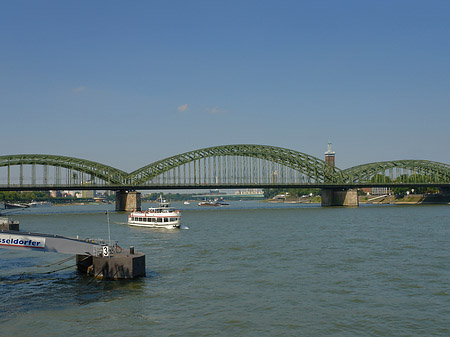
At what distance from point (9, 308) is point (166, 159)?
436 ft

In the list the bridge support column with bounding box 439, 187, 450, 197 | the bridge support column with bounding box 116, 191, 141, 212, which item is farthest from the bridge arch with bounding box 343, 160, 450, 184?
the bridge support column with bounding box 116, 191, 141, 212

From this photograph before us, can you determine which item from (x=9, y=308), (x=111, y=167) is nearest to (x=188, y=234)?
(x=9, y=308)

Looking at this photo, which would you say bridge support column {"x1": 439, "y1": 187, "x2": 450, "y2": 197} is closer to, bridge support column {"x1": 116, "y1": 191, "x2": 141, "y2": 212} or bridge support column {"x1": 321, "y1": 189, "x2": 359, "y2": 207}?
bridge support column {"x1": 321, "y1": 189, "x2": 359, "y2": 207}

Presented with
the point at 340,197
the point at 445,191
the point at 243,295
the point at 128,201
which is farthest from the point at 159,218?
the point at 445,191

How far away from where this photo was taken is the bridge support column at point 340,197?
155750 millimetres

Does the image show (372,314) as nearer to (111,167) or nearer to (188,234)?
(188,234)

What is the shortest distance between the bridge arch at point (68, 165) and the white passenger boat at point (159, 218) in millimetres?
58582

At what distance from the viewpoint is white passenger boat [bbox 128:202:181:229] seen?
2933 inches

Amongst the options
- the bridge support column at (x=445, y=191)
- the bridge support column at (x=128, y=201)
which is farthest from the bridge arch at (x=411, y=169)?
the bridge support column at (x=128, y=201)

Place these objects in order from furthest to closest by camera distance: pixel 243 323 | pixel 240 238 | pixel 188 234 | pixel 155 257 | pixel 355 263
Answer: pixel 188 234, pixel 240 238, pixel 155 257, pixel 355 263, pixel 243 323

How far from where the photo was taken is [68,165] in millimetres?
138000

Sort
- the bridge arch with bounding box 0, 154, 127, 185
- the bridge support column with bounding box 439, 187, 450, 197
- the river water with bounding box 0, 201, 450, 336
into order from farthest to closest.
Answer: the bridge support column with bounding box 439, 187, 450, 197
the bridge arch with bounding box 0, 154, 127, 185
the river water with bounding box 0, 201, 450, 336

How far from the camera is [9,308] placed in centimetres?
2395

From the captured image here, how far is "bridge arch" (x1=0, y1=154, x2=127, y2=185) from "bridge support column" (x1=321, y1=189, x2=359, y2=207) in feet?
217
